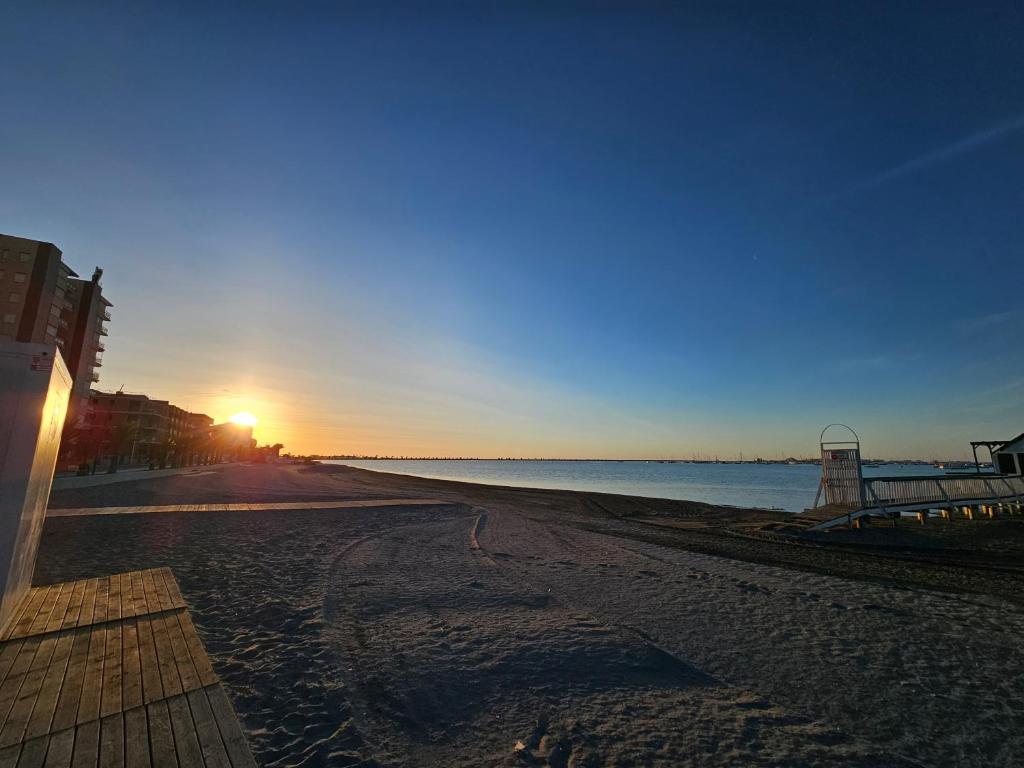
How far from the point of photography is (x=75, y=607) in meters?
6.16

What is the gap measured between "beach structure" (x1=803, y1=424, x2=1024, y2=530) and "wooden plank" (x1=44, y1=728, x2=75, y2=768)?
72.4 feet

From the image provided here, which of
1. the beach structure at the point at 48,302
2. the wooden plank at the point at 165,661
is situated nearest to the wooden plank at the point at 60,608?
the wooden plank at the point at 165,661

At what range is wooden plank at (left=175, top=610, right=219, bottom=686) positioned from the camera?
4422 mm

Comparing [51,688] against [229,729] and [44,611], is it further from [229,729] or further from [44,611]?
[44,611]

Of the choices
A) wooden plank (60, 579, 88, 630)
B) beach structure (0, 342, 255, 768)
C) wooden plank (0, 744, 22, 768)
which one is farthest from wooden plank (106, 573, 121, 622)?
wooden plank (0, 744, 22, 768)

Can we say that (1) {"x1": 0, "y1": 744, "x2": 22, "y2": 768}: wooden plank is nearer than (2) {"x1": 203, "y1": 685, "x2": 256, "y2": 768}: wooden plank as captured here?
Yes

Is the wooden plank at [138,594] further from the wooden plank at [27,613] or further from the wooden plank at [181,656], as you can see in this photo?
the wooden plank at [27,613]

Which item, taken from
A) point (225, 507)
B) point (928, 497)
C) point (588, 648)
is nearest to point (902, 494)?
point (928, 497)

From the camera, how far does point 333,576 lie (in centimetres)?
912

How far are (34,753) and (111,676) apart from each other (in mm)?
1256

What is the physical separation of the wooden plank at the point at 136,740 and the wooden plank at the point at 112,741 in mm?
29

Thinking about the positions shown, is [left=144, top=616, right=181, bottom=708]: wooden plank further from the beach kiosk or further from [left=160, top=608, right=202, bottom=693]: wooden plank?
the beach kiosk

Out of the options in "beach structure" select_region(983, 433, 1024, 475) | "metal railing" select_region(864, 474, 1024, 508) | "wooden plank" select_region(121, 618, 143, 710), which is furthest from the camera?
"beach structure" select_region(983, 433, 1024, 475)

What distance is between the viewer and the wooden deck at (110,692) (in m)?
3.22
